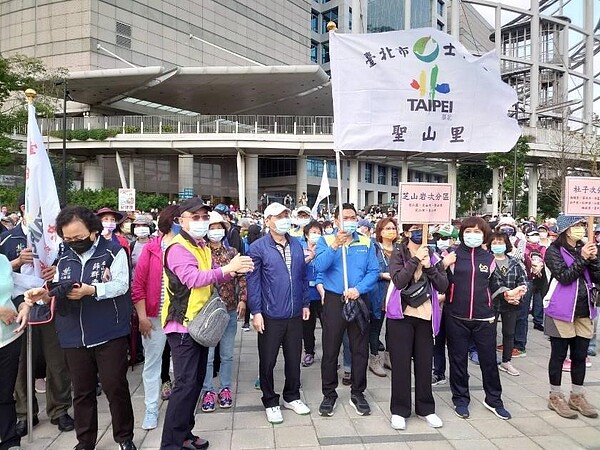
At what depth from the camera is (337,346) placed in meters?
4.49

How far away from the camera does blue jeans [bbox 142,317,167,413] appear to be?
421 cm

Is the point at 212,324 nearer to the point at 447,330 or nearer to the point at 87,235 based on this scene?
the point at 87,235

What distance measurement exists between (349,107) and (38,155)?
2950 mm

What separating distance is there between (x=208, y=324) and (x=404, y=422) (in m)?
2.13

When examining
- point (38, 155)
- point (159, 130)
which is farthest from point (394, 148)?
point (159, 130)

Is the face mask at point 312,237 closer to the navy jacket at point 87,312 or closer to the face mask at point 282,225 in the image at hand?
the face mask at point 282,225

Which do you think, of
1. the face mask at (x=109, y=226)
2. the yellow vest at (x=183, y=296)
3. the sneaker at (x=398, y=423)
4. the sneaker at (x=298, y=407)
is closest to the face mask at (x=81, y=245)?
the yellow vest at (x=183, y=296)

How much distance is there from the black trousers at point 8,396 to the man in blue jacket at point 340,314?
8.84 ft

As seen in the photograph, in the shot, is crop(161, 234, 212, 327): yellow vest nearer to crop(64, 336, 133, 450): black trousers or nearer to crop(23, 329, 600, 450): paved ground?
crop(64, 336, 133, 450): black trousers

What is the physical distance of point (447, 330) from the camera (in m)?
4.63

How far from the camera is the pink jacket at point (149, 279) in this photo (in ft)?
14.4

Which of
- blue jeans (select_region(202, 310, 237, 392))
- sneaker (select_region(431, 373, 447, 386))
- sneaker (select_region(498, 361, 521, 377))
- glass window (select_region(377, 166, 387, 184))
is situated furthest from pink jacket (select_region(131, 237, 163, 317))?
glass window (select_region(377, 166, 387, 184))

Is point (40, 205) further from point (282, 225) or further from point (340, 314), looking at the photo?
point (340, 314)

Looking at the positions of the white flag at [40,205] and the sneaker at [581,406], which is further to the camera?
the sneaker at [581,406]
